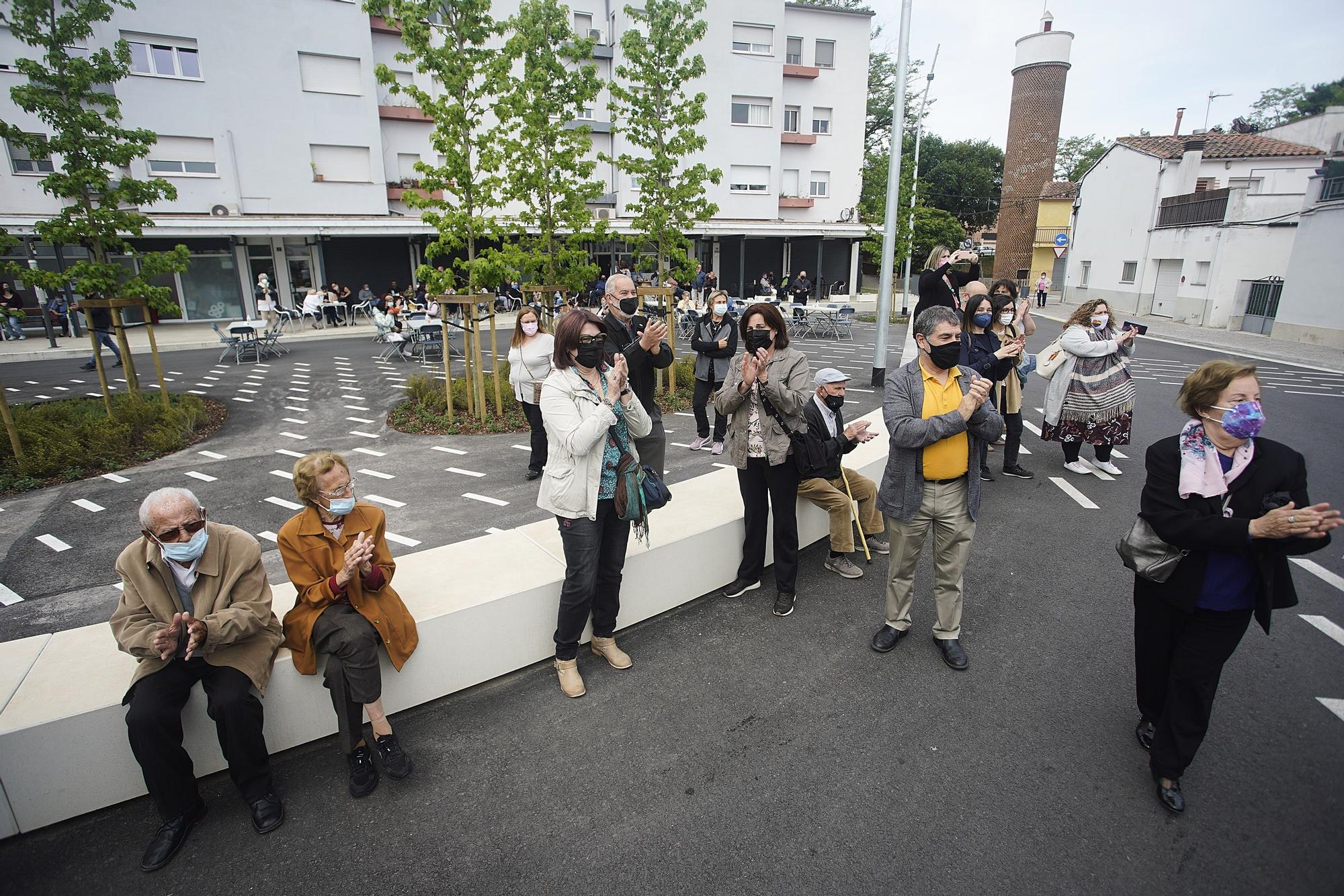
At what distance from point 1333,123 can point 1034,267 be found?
50.5 feet

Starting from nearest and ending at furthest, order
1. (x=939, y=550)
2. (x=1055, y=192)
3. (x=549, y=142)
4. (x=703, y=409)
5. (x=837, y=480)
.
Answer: (x=939, y=550), (x=837, y=480), (x=703, y=409), (x=549, y=142), (x=1055, y=192)

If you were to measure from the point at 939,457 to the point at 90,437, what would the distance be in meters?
10.1

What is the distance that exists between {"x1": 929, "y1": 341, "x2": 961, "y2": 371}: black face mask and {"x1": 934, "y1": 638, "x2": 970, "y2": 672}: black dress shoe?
1.64 m

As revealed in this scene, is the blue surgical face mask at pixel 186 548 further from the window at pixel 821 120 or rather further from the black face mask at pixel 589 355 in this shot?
the window at pixel 821 120

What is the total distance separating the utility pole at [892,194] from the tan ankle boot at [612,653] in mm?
8425

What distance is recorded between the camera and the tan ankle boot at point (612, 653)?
3.97 metres

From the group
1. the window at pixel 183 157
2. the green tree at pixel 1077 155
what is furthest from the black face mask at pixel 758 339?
the green tree at pixel 1077 155

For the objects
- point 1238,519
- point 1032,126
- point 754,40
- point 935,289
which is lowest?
point 1238,519

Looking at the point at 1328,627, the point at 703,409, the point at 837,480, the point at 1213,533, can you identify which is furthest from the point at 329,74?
the point at 1328,627

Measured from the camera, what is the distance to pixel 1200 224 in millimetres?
24484

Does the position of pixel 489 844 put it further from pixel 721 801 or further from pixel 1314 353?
pixel 1314 353

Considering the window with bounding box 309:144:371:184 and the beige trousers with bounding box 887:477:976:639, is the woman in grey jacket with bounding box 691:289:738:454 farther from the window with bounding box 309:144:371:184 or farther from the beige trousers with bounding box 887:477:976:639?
the window with bounding box 309:144:371:184

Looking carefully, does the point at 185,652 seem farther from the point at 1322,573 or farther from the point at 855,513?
the point at 1322,573

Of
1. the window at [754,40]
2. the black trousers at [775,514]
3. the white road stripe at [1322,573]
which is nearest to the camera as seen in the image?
the black trousers at [775,514]
